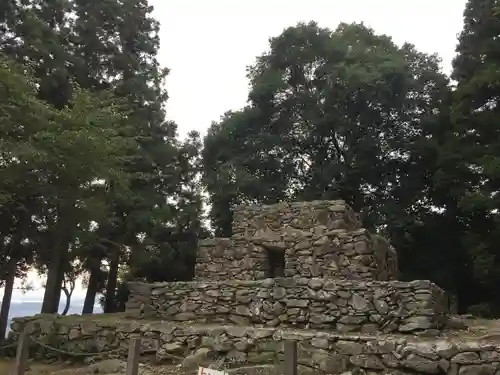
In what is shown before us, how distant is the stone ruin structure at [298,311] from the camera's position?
6316 mm

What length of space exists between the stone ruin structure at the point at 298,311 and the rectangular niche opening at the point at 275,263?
0.02 m

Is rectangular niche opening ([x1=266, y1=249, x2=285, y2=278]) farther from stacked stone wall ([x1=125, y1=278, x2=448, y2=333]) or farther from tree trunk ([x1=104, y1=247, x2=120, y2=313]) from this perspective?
tree trunk ([x1=104, y1=247, x2=120, y2=313])

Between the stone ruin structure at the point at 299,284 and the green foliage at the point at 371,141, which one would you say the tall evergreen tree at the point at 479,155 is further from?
the stone ruin structure at the point at 299,284

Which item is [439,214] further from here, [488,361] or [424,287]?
[488,361]

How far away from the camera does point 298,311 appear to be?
7.78 m

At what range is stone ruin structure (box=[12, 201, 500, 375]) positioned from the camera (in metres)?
6.32

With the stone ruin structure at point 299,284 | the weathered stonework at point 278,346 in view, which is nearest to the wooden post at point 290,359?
the weathered stonework at point 278,346

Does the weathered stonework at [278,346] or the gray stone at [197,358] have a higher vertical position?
the weathered stonework at [278,346]

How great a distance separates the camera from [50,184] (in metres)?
10.7

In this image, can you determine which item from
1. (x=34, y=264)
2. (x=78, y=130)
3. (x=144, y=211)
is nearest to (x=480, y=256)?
(x=144, y=211)

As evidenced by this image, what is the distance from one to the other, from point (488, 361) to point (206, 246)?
633 centimetres

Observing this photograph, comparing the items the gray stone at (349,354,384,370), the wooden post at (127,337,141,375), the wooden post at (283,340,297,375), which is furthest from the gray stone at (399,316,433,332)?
the wooden post at (127,337,141,375)

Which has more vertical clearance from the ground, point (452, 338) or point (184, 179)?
point (184, 179)

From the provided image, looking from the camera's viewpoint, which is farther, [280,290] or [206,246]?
[206,246]
